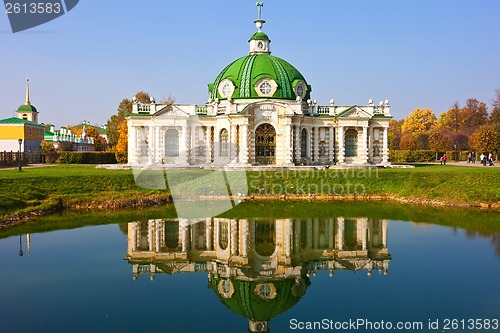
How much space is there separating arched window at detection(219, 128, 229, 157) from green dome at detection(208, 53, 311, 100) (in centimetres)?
328

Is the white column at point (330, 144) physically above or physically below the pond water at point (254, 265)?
above

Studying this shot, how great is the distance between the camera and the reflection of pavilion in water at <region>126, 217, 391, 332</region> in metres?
14.1

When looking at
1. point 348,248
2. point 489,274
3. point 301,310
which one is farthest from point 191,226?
point 489,274

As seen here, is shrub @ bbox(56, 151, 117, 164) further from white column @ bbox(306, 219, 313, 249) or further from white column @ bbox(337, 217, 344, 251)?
white column @ bbox(337, 217, 344, 251)

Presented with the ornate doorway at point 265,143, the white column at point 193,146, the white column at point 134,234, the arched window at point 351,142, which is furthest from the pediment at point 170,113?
the white column at point 134,234

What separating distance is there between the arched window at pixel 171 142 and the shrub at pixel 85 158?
17.9 m

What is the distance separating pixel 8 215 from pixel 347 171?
22968 mm

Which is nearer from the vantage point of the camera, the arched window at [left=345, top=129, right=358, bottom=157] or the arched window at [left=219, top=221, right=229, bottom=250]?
→ the arched window at [left=219, top=221, right=229, bottom=250]

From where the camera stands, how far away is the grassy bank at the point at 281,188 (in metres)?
28.7

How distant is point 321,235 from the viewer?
70.5ft

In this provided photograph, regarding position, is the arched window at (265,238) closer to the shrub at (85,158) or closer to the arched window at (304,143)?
the arched window at (304,143)

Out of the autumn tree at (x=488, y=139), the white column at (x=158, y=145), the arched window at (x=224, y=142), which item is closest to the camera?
the arched window at (x=224, y=142)

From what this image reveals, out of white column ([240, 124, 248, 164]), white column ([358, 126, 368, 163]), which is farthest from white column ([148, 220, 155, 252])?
white column ([358, 126, 368, 163])

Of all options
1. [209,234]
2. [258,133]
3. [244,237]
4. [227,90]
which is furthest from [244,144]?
[244,237]
